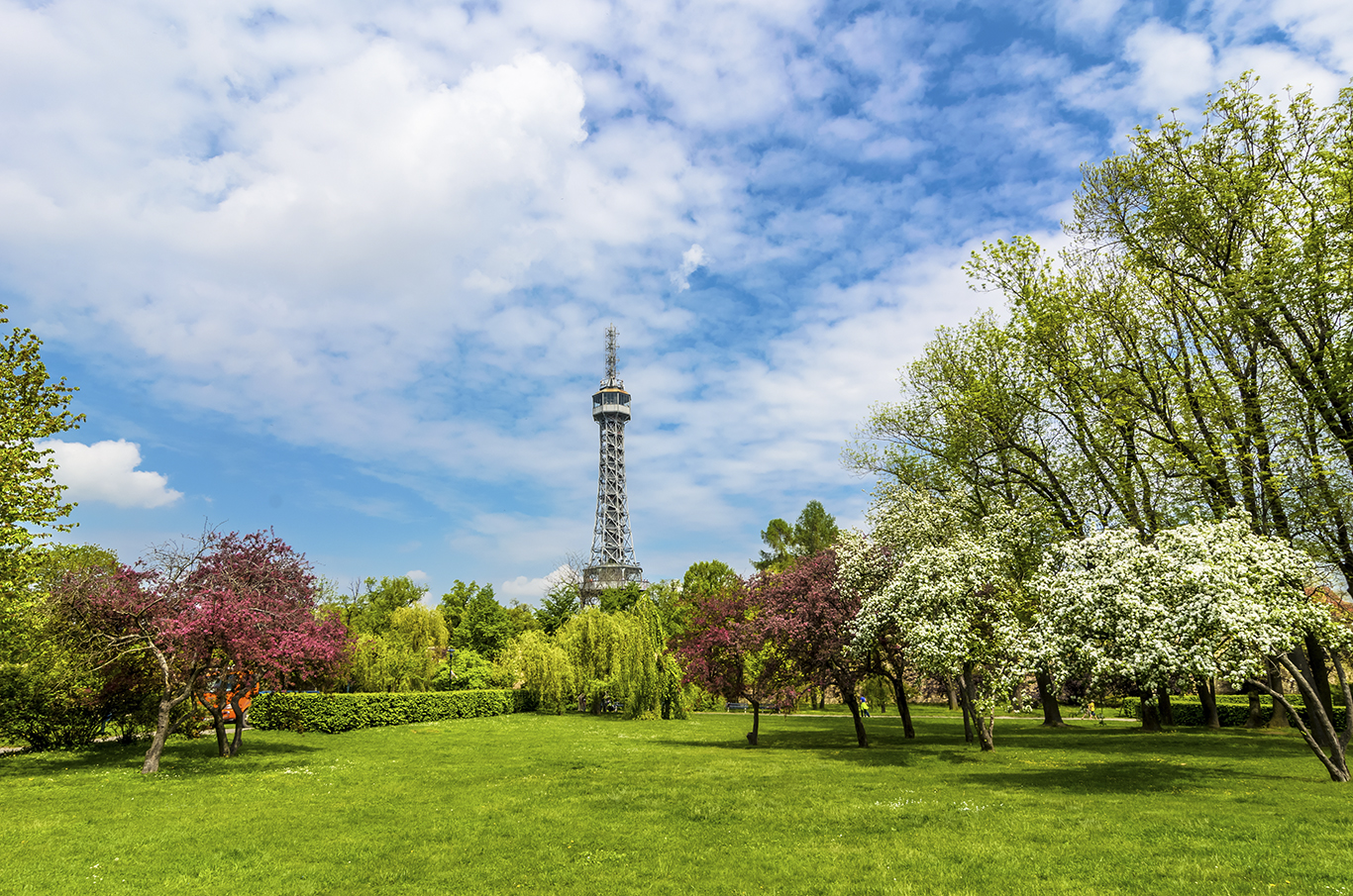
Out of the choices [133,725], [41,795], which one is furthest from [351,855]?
[133,725]

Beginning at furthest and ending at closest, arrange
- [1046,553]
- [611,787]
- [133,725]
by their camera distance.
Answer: [133,725] → [1046,553] → [611,787]

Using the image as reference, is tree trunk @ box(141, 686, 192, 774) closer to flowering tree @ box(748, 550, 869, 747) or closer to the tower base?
flowering tree @ box(748, 550, 869, 747)

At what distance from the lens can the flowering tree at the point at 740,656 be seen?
1003 inches

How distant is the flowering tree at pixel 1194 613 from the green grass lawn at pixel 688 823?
2.43 m

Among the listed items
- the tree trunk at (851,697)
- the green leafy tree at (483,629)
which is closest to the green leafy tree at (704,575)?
the green leafy tree at (483,629)

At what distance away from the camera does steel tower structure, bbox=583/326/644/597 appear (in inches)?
4569

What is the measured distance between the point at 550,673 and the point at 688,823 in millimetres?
34098

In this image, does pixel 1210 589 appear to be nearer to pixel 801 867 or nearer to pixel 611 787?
pixel 801 867

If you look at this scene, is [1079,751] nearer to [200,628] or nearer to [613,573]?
[200,628]

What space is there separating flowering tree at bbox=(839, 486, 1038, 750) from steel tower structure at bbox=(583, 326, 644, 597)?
8876 cm

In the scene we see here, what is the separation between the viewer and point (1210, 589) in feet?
45.9

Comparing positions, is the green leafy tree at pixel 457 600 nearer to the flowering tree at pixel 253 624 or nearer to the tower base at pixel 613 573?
the tower base at pixel 613 573

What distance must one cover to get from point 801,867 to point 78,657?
2202cm

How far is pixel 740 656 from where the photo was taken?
27484mm
